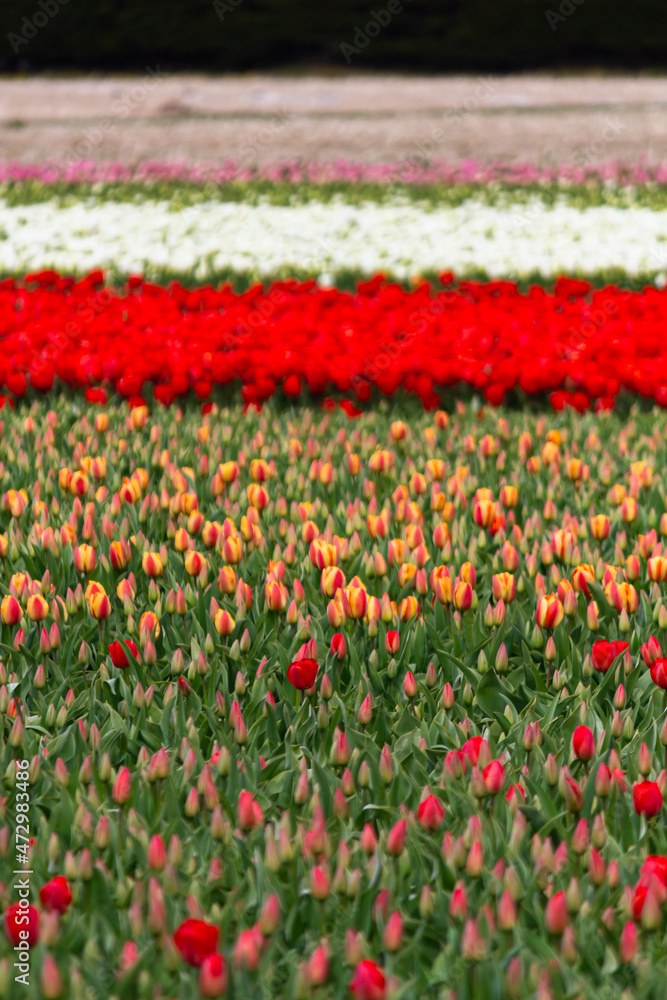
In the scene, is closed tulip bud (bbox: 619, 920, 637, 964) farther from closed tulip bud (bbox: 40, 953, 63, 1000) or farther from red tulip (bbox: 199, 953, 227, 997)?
closed tulip bud (bbox: 40, 953, 63, 1000)

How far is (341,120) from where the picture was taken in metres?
16.6

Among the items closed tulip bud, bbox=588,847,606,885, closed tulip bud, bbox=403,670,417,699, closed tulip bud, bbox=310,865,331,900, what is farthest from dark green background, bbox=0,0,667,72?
closed tulip bud, bbox=310,865,331,900

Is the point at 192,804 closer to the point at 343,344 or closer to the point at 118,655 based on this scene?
the point at 118,655

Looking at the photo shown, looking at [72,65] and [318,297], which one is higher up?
[72,65]

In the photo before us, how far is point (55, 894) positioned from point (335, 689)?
39.5 inches

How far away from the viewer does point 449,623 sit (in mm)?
2846

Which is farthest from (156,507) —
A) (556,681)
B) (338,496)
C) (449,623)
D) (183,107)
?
(183,107)

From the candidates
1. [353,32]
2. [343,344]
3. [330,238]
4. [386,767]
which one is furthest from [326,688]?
[353,32]

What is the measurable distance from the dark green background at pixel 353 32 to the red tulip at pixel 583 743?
74.4 feet

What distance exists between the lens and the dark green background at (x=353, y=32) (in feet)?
72.5

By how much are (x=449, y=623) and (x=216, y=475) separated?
127cm

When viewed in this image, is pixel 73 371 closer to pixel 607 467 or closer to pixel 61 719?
pixel 607 467

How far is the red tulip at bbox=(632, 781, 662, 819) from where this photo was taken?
6.15ft

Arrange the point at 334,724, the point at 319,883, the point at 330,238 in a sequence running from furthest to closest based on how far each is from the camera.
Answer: the point at 330,238
the point at 334,724
the point at 319,883
